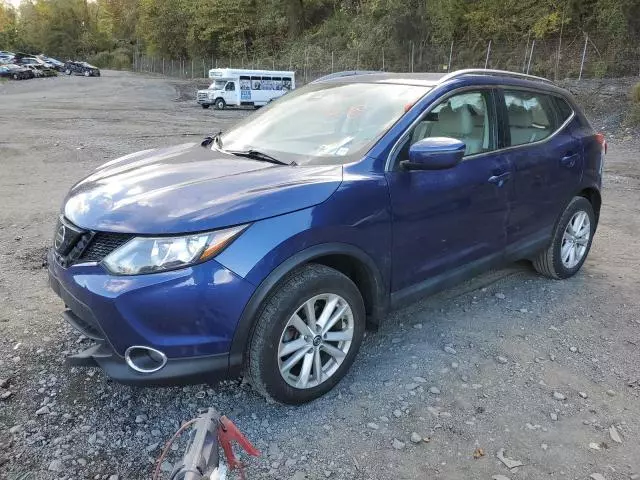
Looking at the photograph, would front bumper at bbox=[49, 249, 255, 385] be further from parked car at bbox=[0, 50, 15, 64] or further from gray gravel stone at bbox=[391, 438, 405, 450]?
parked car at bbox=[0, 50, 15, 64]

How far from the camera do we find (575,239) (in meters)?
4.89

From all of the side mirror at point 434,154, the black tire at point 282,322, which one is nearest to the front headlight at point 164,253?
the black tire at point 282,322

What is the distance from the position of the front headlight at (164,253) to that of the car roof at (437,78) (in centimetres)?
190

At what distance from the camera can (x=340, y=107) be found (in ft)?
12.4

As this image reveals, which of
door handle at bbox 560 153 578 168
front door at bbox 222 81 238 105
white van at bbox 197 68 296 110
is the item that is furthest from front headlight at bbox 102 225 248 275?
front door at bbox 222 81 238 105

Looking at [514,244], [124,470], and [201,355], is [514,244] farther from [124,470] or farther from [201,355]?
[124,470]

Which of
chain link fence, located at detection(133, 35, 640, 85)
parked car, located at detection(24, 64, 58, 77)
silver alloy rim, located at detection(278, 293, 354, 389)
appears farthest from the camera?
parked car, located at detection(24, 64, 58, 77)

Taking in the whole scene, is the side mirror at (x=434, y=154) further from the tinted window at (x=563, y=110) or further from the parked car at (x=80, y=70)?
the parked car at (x=80, y=70)

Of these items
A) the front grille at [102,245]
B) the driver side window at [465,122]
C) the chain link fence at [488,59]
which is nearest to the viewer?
the front grille at [102,245]

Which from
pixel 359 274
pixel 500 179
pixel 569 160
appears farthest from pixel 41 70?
pixel 359 274

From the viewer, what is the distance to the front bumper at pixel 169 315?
2.51m

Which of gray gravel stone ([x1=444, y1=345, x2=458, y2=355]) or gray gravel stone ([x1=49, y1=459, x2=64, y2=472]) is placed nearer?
gray gravel stone ([x1=49, y1=459, x2=64, y2=472])

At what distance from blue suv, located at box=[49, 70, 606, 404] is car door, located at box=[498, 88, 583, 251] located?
2 cm

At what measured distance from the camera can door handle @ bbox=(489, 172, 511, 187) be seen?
3.79m
